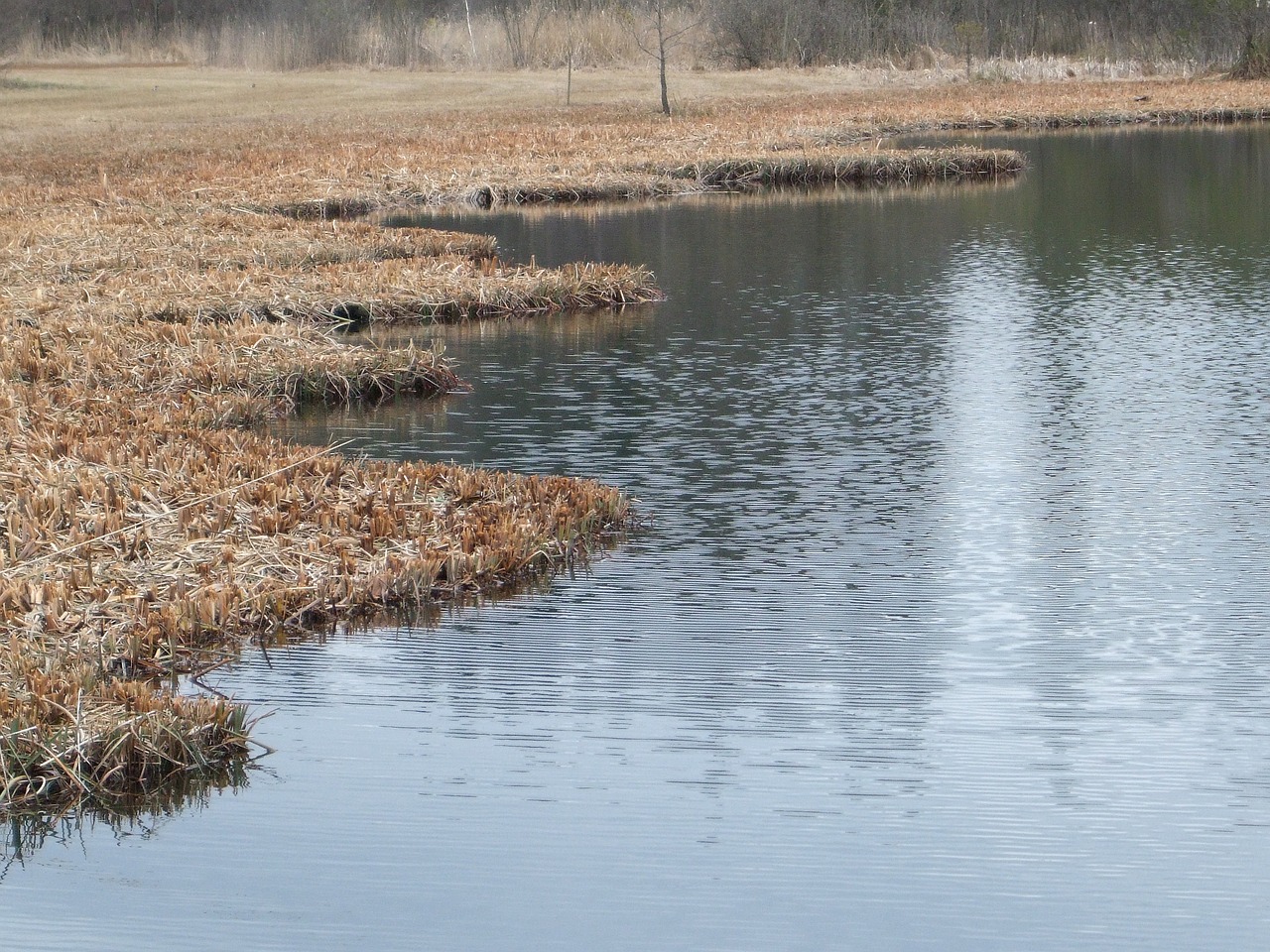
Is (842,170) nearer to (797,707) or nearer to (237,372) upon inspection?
(237,372)

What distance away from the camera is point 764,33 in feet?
169

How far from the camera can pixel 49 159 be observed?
1141 inches

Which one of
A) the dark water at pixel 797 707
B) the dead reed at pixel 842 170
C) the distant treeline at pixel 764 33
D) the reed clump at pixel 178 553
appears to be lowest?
the dark water at pixel 797 707

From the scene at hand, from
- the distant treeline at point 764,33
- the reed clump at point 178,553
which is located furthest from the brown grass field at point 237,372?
the distant treeline at point 764,33

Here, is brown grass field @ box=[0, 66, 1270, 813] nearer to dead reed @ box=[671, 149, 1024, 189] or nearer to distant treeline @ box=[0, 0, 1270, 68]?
dead reed @ box=[671, 149, 1024, 189]

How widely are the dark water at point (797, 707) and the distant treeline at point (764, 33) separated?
39269mm

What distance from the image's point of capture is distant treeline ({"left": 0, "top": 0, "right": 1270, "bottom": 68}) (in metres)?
50.0

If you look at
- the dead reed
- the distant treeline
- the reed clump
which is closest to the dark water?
the reed clump

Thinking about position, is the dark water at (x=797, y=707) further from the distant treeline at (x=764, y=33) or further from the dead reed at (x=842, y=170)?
the distant treeline at (x=764, y=33)

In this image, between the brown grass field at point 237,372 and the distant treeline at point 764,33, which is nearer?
the brown grass field at point 237,372

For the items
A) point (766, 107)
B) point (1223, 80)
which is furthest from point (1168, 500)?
point (1223, 80)

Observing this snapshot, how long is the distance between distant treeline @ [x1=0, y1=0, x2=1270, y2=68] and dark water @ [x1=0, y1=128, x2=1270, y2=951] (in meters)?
39.3

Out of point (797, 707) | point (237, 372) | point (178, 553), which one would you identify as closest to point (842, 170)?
point (237, 372)

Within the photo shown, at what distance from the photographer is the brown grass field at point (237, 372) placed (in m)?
6.60
